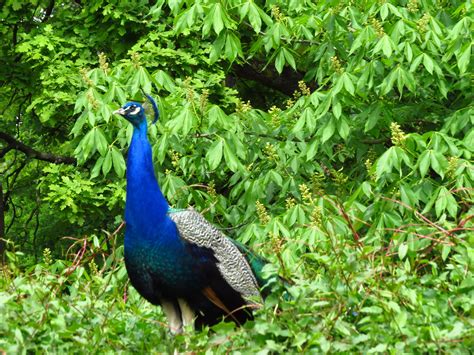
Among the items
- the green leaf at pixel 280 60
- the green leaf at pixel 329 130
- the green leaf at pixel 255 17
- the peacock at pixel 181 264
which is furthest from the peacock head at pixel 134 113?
the green leaf at pixel 280 60

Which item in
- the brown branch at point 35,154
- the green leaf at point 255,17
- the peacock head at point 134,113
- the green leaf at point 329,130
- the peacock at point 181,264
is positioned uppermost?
the green leaf at point 255,17

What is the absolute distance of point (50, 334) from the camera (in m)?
3.99

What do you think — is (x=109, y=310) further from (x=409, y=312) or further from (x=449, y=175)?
(x=449, y=175)

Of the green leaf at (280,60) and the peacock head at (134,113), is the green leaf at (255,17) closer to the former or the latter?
the green leaf at (280,60)

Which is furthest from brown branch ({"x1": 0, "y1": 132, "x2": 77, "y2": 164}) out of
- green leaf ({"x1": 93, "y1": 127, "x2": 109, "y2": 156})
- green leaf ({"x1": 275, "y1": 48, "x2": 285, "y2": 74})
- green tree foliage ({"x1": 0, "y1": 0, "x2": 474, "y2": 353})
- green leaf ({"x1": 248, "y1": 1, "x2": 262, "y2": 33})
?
green leaf ({"x1": 248, "y1": 1, "x2": 262, "y2": 33})

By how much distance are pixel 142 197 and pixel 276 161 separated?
6.87 feet

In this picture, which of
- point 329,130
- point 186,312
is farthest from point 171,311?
point 329,130

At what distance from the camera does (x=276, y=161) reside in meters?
7.29

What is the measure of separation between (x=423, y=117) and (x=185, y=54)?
316cm

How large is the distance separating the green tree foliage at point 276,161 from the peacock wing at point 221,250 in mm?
193

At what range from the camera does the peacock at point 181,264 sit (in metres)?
5.21

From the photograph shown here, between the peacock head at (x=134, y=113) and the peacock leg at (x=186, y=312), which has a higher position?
the peacock head at (x=134, y=113)

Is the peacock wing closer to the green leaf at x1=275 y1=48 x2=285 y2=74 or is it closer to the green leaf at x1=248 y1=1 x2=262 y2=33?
the green leaf at x1=248 y1=1 x2=262 y2=33

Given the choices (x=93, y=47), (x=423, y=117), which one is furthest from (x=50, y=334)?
(x=93, y=47)
